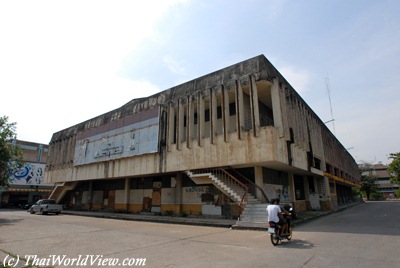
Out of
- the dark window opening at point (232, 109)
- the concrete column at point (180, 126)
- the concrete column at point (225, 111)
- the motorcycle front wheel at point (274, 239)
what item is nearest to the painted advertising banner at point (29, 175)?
the concrete column at point (180, 126)

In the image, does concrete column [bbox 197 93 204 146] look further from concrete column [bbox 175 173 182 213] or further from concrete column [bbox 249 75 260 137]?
concrete column [bbox 175 173 182 213]

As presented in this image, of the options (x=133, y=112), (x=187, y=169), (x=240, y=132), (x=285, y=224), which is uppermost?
(x=133, y=112)

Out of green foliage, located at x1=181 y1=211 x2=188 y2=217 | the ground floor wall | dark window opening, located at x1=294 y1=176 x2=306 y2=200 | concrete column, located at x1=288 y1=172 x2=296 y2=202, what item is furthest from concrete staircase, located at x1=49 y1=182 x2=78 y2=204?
dark window opening, located at x1=294 y1=176 x2=306 y2=200

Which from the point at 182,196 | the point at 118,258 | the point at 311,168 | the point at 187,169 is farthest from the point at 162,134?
the point at 118,258

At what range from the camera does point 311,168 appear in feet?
73.4

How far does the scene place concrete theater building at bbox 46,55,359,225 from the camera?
1709 cm

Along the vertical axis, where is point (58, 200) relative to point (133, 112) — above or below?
below

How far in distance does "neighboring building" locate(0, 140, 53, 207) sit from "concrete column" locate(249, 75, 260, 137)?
41850 millimetres

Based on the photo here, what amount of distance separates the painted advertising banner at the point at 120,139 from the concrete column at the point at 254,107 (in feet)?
32.0

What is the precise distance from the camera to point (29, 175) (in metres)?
43.6

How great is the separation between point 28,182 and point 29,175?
1249mm

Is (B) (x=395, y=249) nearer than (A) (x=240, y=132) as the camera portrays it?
Yes

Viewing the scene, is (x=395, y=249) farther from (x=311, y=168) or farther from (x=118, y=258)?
(x=311, y=168)

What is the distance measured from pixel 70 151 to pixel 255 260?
32.9 m
